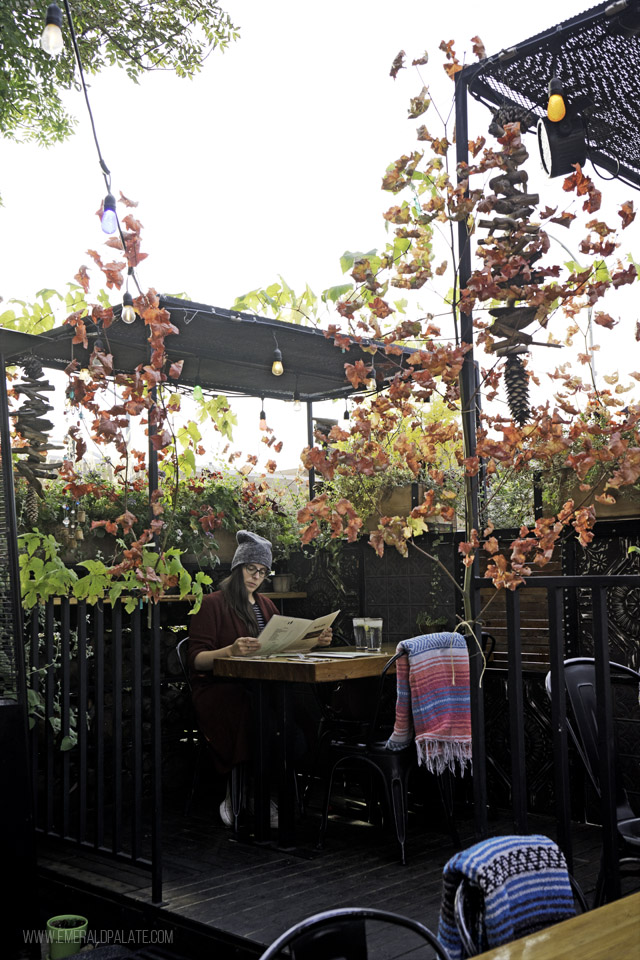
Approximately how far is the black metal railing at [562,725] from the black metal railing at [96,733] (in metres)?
1.47

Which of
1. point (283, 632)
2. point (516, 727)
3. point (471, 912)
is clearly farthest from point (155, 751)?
point (471, 912)

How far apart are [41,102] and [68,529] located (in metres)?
4.20

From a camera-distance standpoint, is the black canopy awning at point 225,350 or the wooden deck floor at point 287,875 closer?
the wooden deck floor at point 287,875

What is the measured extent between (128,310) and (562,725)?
2.35 m

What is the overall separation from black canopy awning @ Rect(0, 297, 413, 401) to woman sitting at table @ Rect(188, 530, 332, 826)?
103cm

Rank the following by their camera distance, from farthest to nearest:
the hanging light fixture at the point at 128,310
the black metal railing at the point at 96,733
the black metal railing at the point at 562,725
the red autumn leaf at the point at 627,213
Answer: the hanging light fixture at the point at 128,310, the black metal railing at the point at 96,733, the red autumn leaf at the point at 627,213, the black metal railing at the point at 562,725

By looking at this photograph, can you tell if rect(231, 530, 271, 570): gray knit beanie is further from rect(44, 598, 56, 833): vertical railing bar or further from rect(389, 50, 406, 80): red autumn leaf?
rect(389, 50, 406, 80): red autumn leaf

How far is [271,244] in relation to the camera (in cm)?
706

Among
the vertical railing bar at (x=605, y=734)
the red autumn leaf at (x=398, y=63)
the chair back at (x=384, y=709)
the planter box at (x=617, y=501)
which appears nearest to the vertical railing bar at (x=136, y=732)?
the chair back at (x=384, y=709)

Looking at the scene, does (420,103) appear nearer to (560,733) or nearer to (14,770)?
(560,733)

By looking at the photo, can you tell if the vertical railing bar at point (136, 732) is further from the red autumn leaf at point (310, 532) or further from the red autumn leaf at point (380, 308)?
the red autumn leaf at point (380, 308)

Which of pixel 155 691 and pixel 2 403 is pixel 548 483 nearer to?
pixel 155 691

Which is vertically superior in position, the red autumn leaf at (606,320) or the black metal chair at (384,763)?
the red autumn leaf at (606,320)

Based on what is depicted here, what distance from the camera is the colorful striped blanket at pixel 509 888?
1481 millimetres
